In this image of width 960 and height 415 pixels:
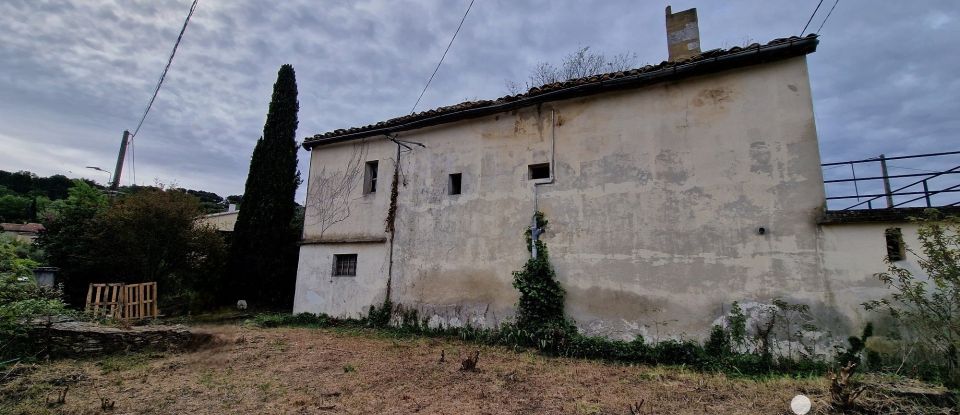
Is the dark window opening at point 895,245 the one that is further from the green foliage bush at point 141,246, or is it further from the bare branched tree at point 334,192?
the green foliage bush at point 141,246

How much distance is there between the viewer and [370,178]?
39.8 ft

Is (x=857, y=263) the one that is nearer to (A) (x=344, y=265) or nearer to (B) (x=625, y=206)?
(B) (x=625, y=206)

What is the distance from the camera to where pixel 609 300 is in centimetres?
807

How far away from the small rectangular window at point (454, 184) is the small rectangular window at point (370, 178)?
2.57m

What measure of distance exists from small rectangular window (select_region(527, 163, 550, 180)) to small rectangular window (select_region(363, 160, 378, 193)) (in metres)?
4.79

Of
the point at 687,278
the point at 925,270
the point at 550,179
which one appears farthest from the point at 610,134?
the point at 925,270

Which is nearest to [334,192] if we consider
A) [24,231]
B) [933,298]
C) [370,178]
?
[370,178]

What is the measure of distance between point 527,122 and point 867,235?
634 cm

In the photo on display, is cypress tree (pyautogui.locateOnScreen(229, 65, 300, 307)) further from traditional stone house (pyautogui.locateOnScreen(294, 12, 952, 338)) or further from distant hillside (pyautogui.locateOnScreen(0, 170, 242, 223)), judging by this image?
distant hillside (pyautogui.locateOnScreen(0, 170, 242, 223))

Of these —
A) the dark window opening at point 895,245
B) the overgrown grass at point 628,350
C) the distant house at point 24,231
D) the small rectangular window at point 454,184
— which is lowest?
the overgrown grass at point 628,350

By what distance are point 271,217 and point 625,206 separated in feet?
38.0

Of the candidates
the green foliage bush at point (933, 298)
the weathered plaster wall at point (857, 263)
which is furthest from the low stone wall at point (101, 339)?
the green foliage bush at point (933, 298)

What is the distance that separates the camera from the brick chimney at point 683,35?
31.3 feet

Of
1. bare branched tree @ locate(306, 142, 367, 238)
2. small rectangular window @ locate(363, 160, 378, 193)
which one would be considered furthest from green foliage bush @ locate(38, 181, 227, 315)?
small rectangular window @ locate(363, 160, 378, 193)
